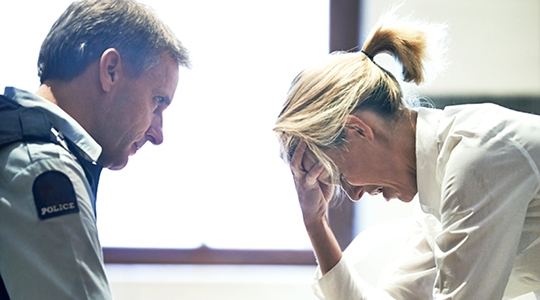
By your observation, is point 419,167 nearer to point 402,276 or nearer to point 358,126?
point 358,126

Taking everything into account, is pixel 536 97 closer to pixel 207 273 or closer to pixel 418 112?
pixel 418 112

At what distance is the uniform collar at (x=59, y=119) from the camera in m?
0.95

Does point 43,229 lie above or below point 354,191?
above

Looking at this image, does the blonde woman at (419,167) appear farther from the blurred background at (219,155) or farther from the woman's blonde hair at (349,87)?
the blurred background at (219,155)

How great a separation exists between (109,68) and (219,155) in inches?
34.1

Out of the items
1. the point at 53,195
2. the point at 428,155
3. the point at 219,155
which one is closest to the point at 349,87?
the point at 428,155

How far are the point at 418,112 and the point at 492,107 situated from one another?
5.5 inches

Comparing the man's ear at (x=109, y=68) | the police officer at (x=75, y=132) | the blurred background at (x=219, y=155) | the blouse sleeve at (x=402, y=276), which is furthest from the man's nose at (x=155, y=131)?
the blurred background at (x=219, y=155)

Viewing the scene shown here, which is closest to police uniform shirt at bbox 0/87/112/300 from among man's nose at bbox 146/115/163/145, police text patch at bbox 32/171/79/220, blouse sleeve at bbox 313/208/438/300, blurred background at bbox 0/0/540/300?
police text patch at bbox 32/171/79/220

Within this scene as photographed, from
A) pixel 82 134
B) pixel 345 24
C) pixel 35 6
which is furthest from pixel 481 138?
pixel 35 6

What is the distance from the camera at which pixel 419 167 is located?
1141 mm

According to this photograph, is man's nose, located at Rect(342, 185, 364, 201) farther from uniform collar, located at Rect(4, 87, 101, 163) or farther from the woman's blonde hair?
uniform collar, located at Rect(4, 87, 101, 163)

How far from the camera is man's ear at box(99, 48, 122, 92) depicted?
1.08m

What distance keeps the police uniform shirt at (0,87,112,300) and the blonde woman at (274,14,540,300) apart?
492 mm
